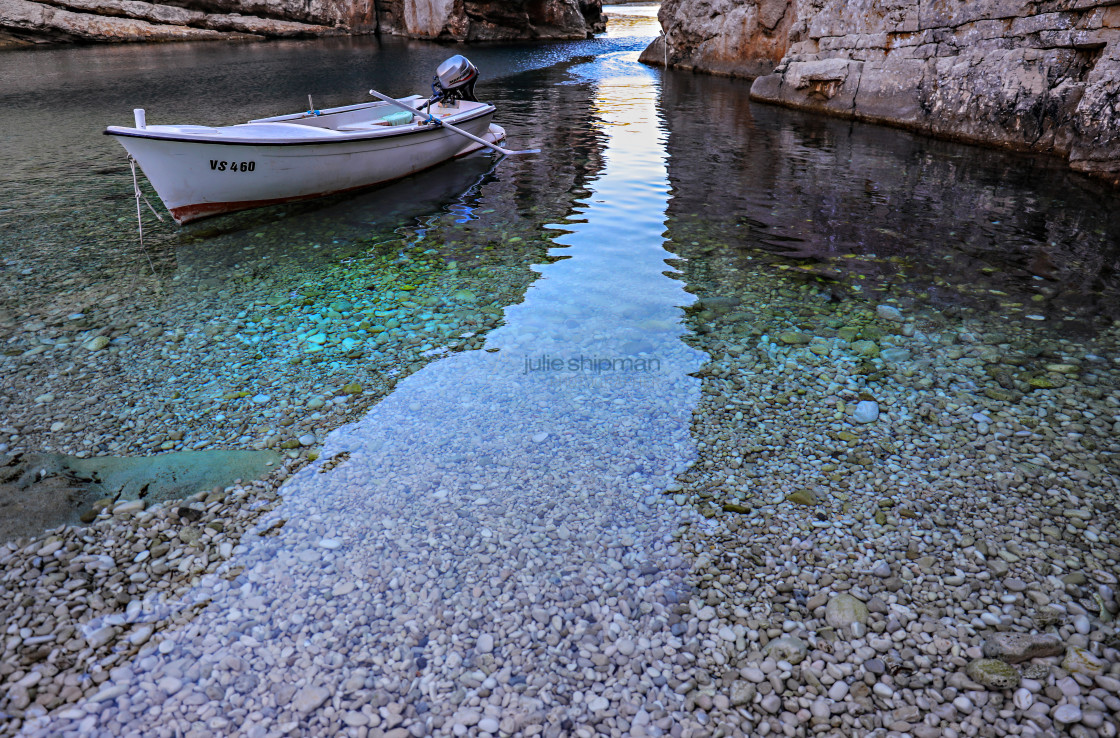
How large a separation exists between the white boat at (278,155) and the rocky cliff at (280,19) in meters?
42.2

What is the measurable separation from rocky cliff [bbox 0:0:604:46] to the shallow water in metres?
41.5

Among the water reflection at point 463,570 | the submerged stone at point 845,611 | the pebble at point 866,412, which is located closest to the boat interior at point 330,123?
the water reflection at point 463,570

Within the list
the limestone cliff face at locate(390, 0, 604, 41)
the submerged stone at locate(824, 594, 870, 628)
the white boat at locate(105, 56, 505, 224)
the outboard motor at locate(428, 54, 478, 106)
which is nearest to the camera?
the submerged stone at locate(824, 594, 870, 628)

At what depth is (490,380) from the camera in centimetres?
555

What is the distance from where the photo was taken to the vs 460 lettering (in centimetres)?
853

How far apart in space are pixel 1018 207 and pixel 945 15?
8.15 metres

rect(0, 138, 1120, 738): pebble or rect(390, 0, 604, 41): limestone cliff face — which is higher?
rect(390, 0, 604, 41): limestone cliff face

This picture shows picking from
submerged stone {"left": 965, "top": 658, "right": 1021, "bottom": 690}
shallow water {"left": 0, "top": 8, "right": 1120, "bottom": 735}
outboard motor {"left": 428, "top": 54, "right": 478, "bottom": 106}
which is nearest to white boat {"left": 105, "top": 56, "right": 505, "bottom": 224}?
shallow water {"left": 0, "top": 8, "right": 1120, "bottom": 735}

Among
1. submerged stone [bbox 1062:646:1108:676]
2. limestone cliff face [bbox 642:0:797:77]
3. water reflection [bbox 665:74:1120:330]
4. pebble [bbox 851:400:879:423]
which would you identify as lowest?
submerged stone [bbox 1062:646:1108:676]

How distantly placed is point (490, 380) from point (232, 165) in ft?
19.2

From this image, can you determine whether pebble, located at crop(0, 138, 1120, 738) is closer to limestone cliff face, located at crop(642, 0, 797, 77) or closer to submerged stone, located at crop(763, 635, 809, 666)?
submerged stone, located at crop(763, 635, 809, 666)

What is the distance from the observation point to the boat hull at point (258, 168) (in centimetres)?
811

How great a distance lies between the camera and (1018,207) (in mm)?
10312

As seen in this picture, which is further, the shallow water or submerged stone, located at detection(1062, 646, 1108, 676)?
the shallow water
